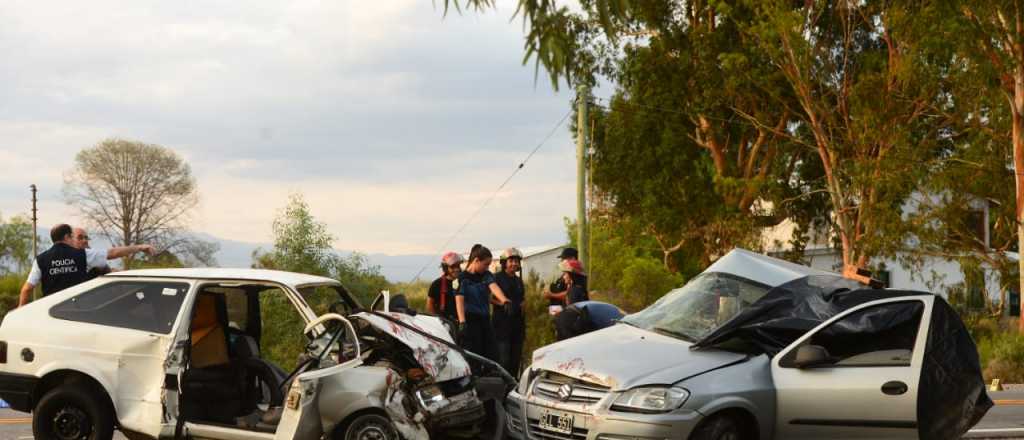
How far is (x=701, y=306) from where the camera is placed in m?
9.83

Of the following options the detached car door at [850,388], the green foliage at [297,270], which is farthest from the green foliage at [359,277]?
the detached car door at [850,388]

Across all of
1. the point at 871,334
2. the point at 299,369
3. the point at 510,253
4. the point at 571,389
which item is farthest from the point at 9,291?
the point at 871,334

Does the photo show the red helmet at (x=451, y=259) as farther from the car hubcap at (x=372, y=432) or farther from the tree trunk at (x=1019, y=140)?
the tree trunk at (x=1019, y=140)

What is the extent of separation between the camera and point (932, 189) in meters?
35.4

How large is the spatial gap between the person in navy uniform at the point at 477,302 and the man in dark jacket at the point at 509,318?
25cm

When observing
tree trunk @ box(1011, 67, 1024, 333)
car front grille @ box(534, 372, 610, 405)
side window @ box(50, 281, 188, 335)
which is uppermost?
tree trunk @ box(1011, 67, 1024, 333)

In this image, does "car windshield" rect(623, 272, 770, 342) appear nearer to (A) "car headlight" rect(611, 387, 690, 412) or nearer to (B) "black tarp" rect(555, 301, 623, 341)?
(B) "black tarp" rect(555, 301, 623, 341)

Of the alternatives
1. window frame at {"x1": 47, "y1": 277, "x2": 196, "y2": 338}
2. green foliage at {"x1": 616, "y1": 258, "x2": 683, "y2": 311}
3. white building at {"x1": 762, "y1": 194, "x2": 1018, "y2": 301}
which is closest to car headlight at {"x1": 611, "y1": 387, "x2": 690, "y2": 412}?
window frame at {"x1": 47, "y1": 277, "x2": 196, "y2": 338}

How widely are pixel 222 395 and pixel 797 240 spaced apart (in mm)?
43378

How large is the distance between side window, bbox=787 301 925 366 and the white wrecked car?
9.02 ft

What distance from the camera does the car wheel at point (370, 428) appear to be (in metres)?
8.75

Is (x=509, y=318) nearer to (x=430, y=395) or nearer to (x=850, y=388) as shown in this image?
(x=430, y=395)

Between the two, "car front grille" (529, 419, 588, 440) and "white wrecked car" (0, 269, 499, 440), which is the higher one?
"white wrecked car" (0, 269, 499, 440)

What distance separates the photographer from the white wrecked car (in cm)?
876
